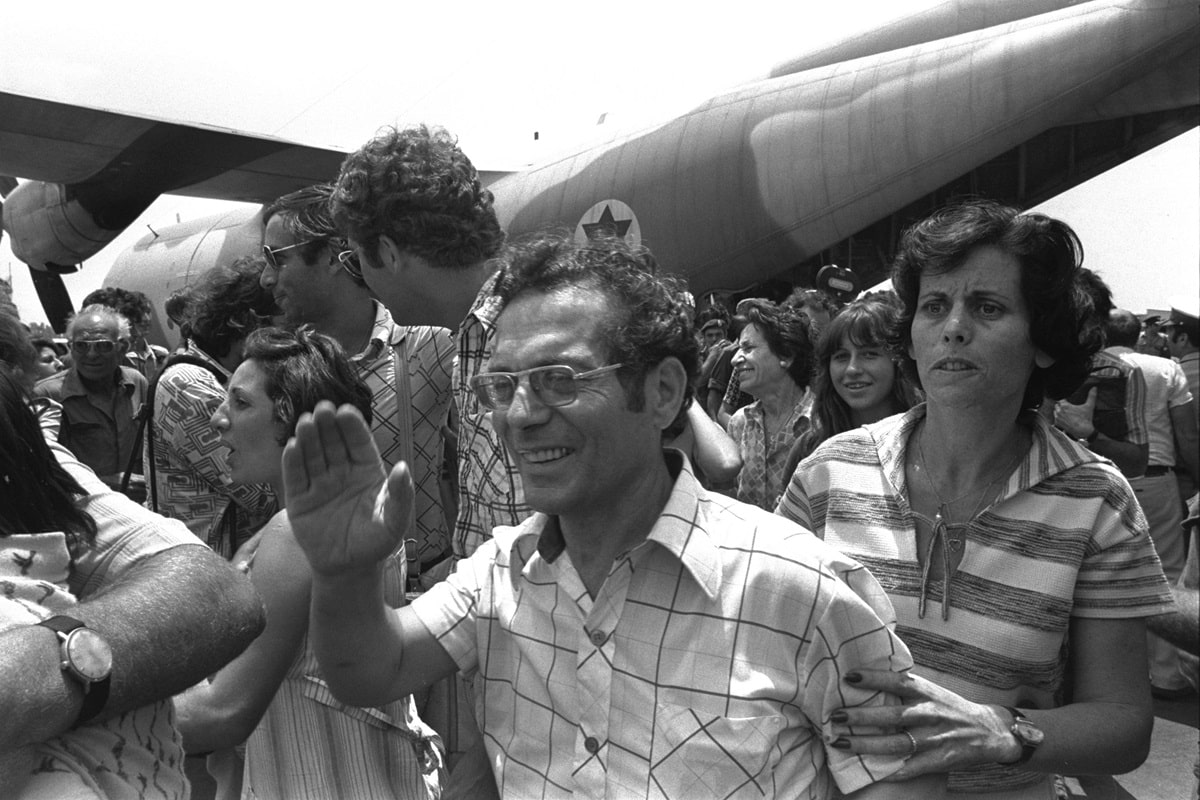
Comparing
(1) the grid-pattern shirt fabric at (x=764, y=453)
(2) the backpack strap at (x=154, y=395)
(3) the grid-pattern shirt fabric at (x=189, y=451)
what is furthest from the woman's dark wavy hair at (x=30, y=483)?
(1) the grid-pattern shirt fabric at (x=764, y=453)

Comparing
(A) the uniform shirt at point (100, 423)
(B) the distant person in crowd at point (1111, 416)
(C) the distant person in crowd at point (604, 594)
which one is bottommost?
(B) the distant person in crowd at point (1111, 416)

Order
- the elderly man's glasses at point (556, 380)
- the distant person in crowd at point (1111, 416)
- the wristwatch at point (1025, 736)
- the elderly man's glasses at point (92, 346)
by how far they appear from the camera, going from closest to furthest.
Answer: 1. the elderly man's glasses at point (556, 380)
2. the wristwatch at point (1025, 736)
3. the distant person in crowd at point (1111, 416)
4. the elderly man's glasses at point (92, 346)

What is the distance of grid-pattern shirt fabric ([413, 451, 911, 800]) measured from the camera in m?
1.34

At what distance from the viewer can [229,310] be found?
3.73m

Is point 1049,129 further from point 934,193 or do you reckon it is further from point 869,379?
point 869,379

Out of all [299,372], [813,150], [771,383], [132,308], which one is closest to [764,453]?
[771,383]

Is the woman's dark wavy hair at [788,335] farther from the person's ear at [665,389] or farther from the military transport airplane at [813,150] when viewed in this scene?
the military transport airplane at [813,150]

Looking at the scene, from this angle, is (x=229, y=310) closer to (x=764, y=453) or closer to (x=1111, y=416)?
(x=764, y=453)

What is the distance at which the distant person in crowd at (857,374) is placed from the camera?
3.75 meters

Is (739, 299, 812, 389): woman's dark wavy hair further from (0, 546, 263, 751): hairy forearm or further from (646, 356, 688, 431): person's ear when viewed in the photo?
(0, 546, 263, 751): hairy forearm

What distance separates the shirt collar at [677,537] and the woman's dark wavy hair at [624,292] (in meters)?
0.13

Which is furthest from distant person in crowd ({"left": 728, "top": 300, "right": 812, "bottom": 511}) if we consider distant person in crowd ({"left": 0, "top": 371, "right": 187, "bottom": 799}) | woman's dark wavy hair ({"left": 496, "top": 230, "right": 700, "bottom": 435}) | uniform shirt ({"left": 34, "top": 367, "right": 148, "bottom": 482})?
uniform shirt ({"left": 34, "top": 367, "right": 148, "bottom": 482})

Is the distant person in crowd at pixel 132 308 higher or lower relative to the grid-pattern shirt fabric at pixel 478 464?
lower

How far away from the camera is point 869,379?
12.3ft
